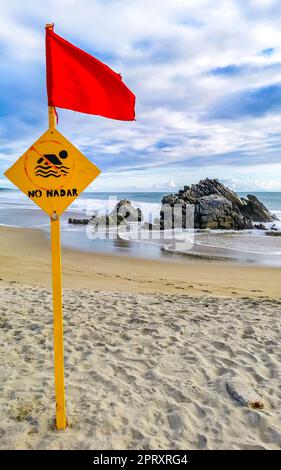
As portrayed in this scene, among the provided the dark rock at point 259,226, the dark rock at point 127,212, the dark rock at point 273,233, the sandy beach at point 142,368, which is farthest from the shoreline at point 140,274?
the dark rock at point 259,226

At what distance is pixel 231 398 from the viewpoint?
154 inches

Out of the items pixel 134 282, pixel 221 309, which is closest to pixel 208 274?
pixel 134 282

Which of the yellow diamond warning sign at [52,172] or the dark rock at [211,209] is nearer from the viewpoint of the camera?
the yellow diamond warning sign at [52,172]

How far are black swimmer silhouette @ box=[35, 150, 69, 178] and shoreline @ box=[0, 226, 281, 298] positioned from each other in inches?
269

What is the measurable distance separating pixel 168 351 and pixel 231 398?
1.36 m

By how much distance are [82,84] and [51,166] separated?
2.63 feet

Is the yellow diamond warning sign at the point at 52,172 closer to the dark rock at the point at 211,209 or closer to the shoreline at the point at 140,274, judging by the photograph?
the shoreline at the point at 140,274

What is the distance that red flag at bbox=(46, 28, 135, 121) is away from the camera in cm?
300

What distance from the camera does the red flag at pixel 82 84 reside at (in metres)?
3.00

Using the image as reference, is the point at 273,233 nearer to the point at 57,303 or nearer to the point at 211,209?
the point at 211,209

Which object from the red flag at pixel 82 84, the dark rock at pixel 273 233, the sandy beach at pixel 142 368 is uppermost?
the red flag at pixel 82 84

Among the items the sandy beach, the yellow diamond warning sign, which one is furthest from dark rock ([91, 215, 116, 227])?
the yellow diamond warning sign
